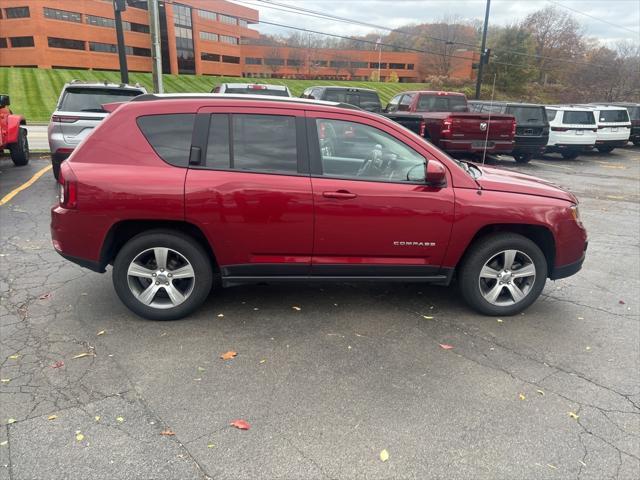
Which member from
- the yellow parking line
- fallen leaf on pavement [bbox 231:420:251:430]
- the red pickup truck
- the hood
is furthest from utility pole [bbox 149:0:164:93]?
fallen leaf on pavement [bbox 231:420:251:430]

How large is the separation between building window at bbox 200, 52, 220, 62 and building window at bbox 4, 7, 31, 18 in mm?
22597

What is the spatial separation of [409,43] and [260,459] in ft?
235

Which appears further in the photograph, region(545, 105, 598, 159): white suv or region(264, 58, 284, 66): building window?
region(264, 58, 284, 66): building window

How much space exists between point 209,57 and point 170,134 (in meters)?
75.4

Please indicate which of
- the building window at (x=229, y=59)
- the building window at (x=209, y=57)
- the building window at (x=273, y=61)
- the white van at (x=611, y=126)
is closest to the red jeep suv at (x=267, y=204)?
the white van at (x=611, y=126)

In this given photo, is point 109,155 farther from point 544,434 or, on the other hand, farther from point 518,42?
point 518,42

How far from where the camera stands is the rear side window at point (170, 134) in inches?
151

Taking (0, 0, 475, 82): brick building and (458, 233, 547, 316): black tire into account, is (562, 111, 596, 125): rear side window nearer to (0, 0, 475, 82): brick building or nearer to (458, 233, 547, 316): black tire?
(458, 233, 547, 316): black tire

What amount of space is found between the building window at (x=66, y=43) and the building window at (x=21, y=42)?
213 centimetres

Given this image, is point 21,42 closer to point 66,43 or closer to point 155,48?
point 66,43

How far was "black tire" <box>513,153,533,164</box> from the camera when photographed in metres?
15.5

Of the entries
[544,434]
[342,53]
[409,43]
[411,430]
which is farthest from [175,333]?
[342,53]

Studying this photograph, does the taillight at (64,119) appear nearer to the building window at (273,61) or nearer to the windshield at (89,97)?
the windshield at (89,97)

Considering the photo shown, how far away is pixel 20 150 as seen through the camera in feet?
35.6
